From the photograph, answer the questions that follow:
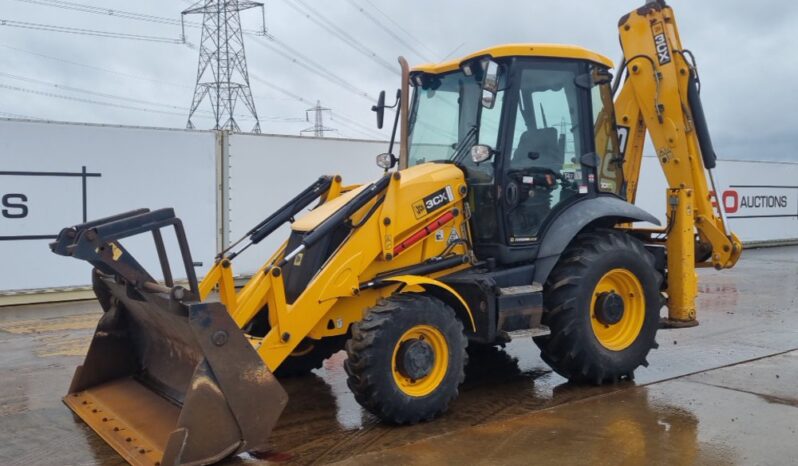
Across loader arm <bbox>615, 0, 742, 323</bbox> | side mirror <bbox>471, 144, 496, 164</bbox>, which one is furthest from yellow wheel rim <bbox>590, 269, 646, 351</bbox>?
side mirror <bbox>471, 144, 496, 164</bbox>

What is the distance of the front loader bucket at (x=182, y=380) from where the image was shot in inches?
154

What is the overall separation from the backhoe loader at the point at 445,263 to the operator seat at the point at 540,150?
20 mm

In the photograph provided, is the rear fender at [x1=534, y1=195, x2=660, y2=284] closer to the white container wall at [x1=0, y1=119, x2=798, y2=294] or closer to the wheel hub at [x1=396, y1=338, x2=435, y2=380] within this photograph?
the wheel hub at [x1=396, y1=338, x2=435, y2=380]

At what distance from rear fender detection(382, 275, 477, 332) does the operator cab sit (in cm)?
61

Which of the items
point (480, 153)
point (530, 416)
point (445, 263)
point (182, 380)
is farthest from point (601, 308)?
point (182, 380)

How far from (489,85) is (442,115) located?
76 centimetres

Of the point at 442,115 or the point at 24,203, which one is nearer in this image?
the point at 442,115

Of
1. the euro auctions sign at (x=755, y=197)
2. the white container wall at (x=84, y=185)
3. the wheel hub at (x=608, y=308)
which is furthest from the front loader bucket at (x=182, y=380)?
the euro auctions sign at (x=755, y=197)

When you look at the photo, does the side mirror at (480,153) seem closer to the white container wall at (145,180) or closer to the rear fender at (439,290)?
the rear fender at (439,290)

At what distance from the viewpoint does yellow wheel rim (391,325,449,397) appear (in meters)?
4.75

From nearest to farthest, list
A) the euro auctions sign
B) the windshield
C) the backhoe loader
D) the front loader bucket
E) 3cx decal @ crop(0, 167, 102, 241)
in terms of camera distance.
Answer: the front loader bucket → the backhoe loader → the windshield → 3cx decal @ crop(0, 167, 102, 241) → the euro auctions sign

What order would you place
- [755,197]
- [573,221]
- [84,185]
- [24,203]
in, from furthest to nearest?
[755,197] < [84,185] < [24,203] < [573,221]

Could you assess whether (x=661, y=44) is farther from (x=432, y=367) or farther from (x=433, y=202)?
(x=432, y=367)

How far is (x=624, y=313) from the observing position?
5.99 meters
